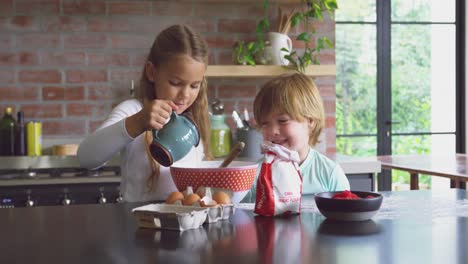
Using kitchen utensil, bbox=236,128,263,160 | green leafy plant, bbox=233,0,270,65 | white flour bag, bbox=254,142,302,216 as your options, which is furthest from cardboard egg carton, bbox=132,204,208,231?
green leafy plant, bbox=233,0,270,65

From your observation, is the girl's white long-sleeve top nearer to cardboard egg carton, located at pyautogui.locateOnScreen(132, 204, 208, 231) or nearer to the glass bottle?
cardboard egg carton, located at pyautogui.locateOnScreen(132, 204, 208, 231)

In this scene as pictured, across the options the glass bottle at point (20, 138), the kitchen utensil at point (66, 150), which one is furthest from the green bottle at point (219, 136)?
the glass bottle at point (20, 138)

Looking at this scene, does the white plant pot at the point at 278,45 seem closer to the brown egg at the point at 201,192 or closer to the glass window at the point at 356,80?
the glass window at the point at 356,80

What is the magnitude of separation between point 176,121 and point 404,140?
11.1ft

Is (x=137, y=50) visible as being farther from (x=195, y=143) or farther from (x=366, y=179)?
(x=195, y=143)

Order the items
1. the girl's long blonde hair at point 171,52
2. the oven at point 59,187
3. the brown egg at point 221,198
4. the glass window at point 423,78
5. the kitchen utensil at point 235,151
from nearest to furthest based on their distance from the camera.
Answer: the brown egg at point 221,198
the kitchen utensil at point 235,151
the girl's long blonde hair at point 171,52
the oven at point 59,187
the glass window at point 423,78

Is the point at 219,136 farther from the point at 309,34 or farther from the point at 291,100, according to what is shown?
the point at 291,100

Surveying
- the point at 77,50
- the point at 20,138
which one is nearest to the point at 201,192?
the point at 20,138

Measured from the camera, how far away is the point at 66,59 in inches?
118

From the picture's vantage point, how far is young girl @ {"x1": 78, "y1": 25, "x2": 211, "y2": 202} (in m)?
1.48

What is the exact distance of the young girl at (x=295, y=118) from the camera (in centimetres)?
153

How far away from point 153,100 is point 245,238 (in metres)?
0.58

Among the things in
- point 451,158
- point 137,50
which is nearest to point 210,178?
point 137,50

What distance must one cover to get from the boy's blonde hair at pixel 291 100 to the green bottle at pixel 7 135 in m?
1.62
